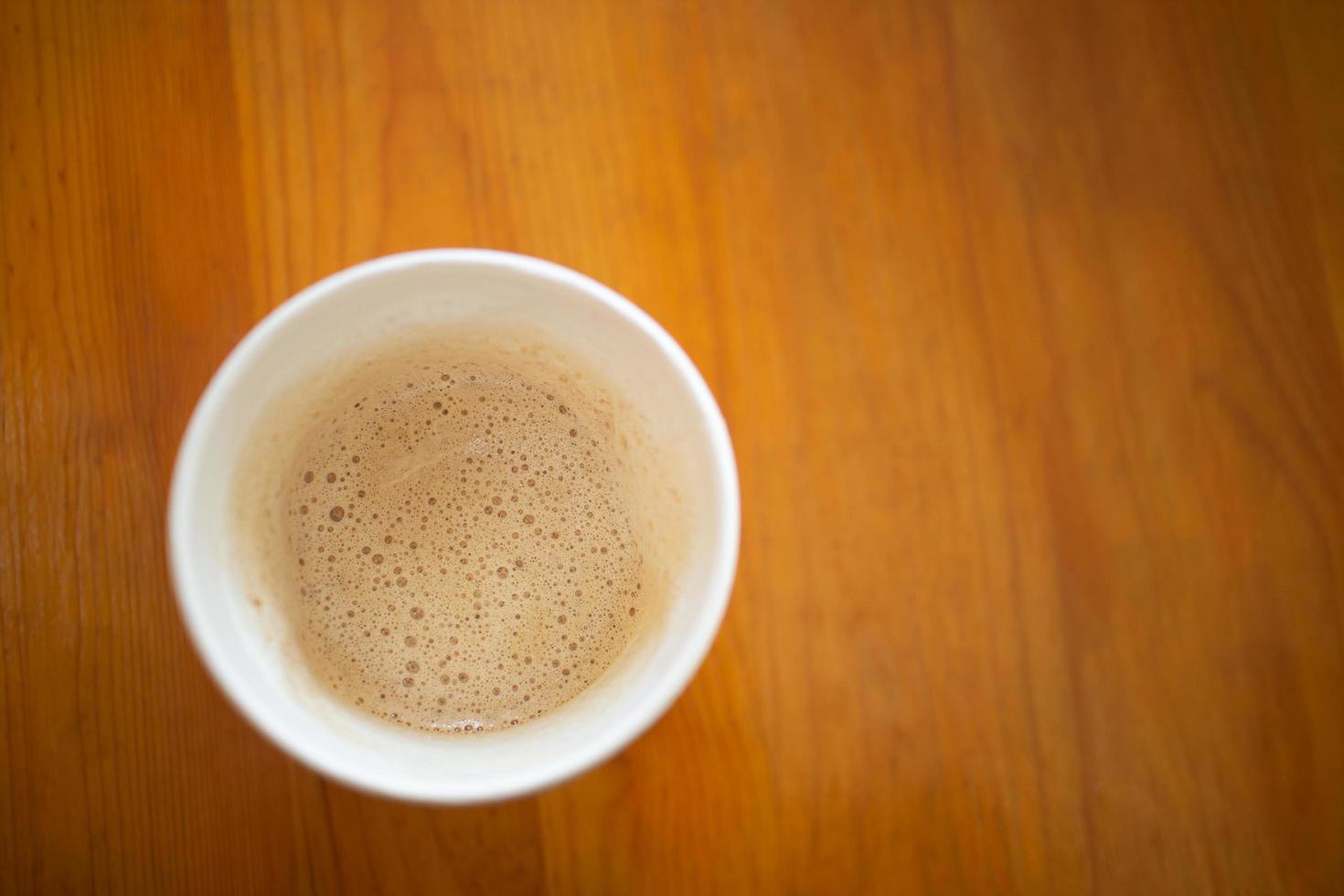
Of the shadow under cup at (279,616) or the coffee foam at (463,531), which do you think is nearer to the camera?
the shadow under cup at (279,616)

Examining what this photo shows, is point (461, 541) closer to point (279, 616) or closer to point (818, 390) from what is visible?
point (279, 616)

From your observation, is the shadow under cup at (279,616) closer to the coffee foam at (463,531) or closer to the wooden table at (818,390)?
the coffee foam at (463,531)

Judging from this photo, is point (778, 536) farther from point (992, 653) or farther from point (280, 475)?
point (280, 475)

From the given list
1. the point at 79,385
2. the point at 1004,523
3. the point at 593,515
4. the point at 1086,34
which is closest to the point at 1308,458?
the point at 1004,523

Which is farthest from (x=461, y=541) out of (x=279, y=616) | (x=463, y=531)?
(x=279, y=616)

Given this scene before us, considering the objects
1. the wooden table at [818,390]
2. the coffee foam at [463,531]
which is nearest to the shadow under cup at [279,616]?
the coffee foam at [463,531]
